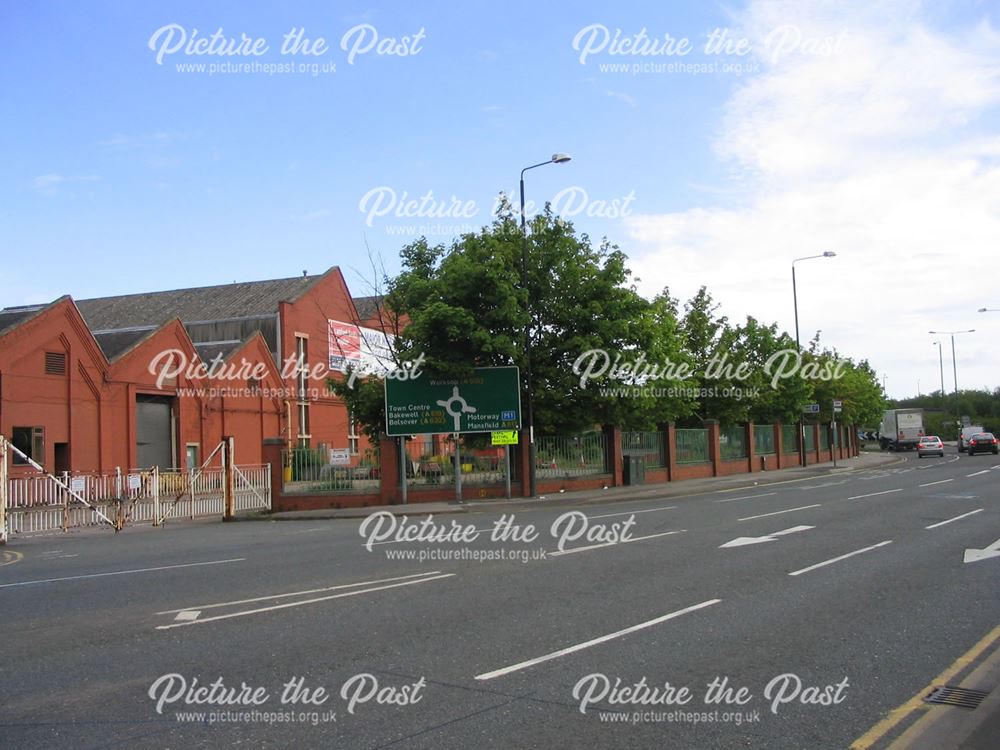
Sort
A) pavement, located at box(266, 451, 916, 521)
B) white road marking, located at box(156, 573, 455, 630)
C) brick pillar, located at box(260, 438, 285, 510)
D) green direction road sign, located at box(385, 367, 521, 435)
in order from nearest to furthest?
1. white road marking, located at box(156, 573, 455, 630)
2. pavement, located at box(266, 451, 916, 521)
3. green direction road sign, located at box(385, 367, 521, 435)
4. brick pillar, located at box(260, 438, 285, 510)

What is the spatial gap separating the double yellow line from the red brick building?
79.8ft

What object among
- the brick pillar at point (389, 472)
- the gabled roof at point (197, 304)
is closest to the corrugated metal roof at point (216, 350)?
the gabled roof at point (197, 304)

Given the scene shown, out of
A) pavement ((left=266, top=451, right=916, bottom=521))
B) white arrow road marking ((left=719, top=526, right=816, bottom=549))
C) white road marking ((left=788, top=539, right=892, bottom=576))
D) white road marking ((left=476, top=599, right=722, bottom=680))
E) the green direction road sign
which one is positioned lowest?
pavement ((left=266, top=451, right=916, bottom=521))

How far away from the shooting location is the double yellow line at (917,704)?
18.6 ft

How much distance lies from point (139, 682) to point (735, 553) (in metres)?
9.15

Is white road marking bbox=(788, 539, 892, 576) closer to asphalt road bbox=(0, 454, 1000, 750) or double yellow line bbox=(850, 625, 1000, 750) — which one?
asphalt road bbox=(0, 454, 1000, 750)

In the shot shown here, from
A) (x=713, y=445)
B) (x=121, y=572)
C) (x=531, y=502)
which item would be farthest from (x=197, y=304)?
(x=121, y=572)

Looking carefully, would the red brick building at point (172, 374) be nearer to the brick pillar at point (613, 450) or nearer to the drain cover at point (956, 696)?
the brick pillar at point (613, 450)

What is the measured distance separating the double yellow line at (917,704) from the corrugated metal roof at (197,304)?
49.6 m

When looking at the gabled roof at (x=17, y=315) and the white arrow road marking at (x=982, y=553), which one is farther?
the gabled roof at (x=17, y=315)

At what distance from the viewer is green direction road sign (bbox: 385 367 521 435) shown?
90.8 ft

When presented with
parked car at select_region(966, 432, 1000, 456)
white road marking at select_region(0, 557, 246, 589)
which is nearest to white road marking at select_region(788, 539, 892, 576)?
white road marking at select_region(0, 557, 246, 589)

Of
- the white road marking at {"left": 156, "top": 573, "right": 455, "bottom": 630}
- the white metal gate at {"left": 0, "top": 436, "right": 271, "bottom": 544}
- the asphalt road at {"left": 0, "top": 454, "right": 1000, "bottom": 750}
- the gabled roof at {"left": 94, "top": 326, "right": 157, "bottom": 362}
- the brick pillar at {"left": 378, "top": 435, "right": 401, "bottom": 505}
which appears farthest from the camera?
the gabled roof at {"left": 94, "top": 326, "right": 157, "bottom": 362}

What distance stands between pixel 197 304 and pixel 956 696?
192ft
